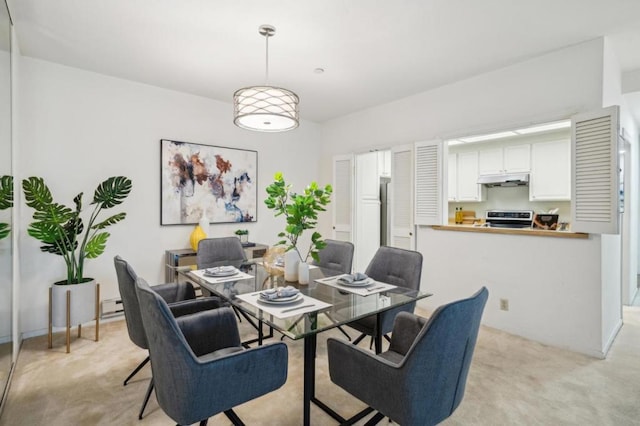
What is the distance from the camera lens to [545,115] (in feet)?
9.80

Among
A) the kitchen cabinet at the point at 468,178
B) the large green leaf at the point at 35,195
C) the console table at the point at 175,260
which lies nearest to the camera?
the large green leaf at the point at 35,195

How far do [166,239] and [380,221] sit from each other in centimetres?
325

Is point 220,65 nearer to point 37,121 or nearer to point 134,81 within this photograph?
point 134,81

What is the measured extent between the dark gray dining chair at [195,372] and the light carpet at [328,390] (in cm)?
63

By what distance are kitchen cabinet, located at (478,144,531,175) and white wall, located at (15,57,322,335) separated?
4.19m

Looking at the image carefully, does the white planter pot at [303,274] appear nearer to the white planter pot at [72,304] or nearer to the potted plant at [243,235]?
the white planter pot at [72,304]

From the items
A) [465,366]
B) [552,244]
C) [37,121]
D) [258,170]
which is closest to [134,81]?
[37,121]

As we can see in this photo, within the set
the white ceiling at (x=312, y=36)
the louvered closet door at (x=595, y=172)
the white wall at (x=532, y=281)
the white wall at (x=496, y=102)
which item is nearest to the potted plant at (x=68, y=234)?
the white ceiling at (x=312, y=36)

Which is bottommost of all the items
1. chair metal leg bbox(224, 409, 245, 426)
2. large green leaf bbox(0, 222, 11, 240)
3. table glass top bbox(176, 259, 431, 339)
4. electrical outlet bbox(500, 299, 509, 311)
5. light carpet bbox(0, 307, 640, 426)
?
light carpet bbox(0, 307, 640, 426)

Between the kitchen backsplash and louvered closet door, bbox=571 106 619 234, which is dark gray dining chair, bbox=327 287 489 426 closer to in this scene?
louvered closet door, bbox=571 106 619 234

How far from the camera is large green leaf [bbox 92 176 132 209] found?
3098mm

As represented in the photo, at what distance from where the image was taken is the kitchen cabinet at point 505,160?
17.1ft

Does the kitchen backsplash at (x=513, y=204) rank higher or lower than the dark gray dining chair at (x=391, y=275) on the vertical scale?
higher

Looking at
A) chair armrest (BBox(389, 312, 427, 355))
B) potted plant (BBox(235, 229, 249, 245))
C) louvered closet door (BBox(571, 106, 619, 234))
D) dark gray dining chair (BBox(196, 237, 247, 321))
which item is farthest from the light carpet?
potted plant (BBox(235, 229, 249, 245))
